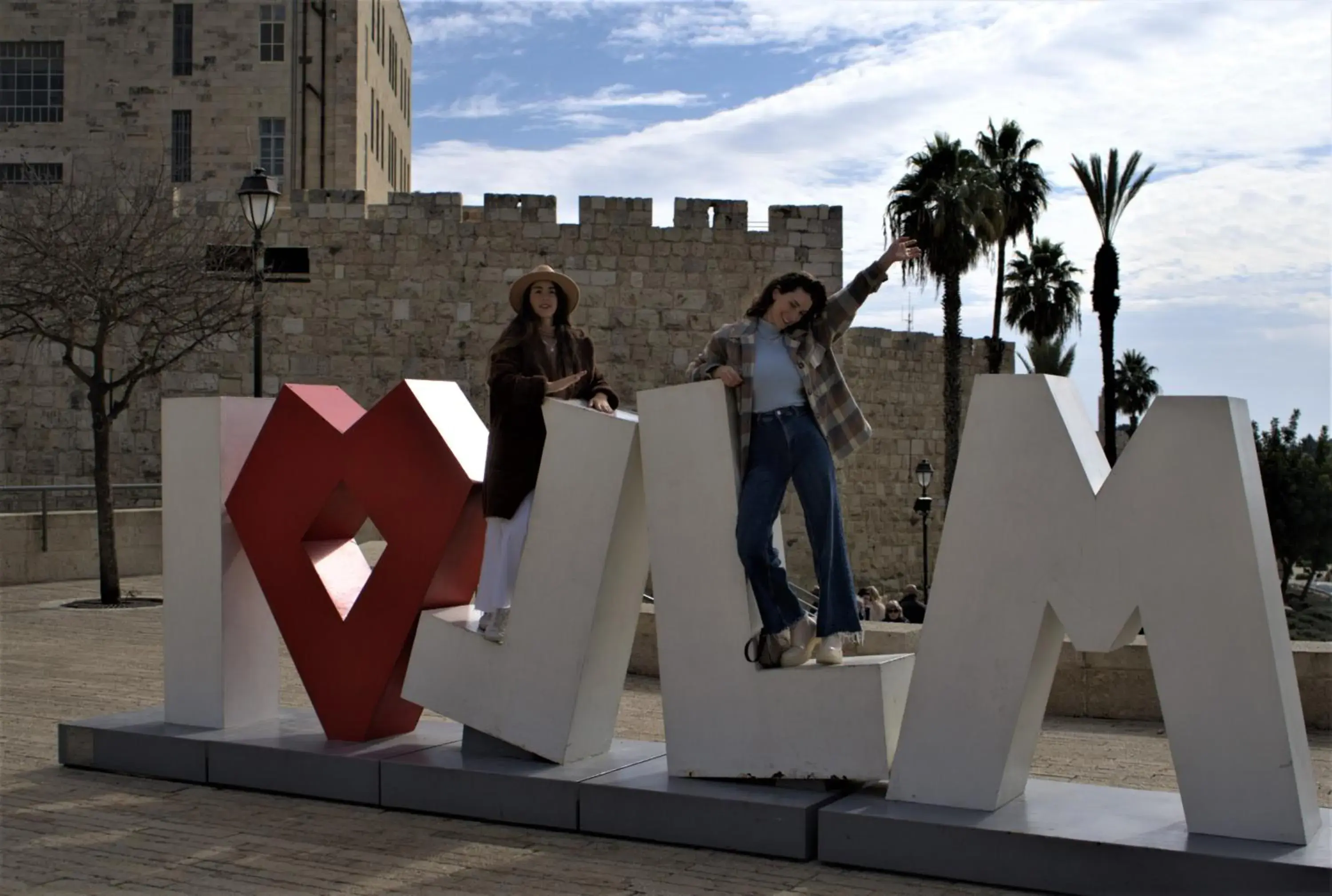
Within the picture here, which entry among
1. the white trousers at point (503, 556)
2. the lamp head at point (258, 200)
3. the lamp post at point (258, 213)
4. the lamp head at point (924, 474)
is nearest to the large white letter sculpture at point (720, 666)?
the white trousers at point (503, 556)

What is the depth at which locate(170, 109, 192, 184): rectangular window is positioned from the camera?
91.1 feet

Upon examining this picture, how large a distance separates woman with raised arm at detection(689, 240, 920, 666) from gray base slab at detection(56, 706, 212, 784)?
275cm

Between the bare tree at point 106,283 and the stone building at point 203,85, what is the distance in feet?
31.5

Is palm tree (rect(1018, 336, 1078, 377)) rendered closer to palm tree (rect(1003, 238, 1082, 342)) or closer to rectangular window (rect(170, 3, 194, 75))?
palm tree (rect(1003, 238, 1082, 342))

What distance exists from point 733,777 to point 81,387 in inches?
688

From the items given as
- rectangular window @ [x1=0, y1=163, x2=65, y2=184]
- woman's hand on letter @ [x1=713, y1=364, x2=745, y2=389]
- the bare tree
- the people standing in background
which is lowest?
the people standing in background

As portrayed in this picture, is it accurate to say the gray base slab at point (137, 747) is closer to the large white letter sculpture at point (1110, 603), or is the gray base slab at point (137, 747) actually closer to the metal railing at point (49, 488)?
the large white letter sculpture at point (1110, 603)

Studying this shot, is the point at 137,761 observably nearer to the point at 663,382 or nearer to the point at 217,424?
the point at 217,424

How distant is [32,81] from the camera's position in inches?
1113

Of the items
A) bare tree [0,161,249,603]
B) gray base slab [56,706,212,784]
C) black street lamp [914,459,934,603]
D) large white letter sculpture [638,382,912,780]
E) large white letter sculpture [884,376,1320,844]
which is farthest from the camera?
black street lamp [914,459,934,603]

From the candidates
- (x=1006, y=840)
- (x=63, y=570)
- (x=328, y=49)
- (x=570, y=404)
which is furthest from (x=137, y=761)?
(x=328, y=49)

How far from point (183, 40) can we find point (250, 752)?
24.7 m

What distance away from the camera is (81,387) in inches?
794

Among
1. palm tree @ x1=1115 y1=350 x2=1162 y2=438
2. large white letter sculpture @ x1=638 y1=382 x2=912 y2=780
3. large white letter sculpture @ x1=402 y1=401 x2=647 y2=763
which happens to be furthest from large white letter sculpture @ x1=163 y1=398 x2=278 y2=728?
palm tree @ x1=1115 y1=350 x2=1162 y2=438
